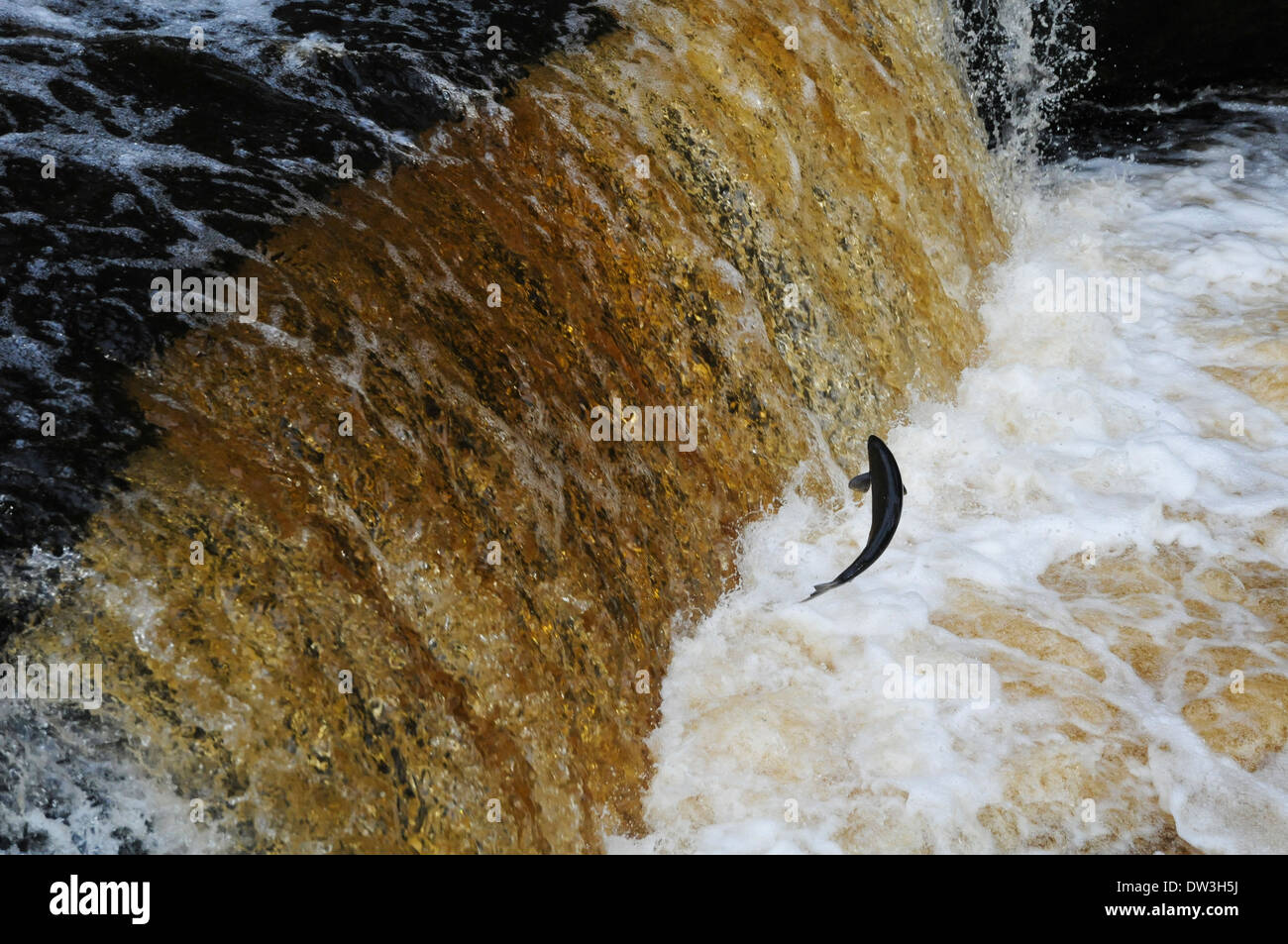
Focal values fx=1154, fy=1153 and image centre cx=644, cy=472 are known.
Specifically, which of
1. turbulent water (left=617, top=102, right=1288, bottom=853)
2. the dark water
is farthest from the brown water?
turbulent water (left=617, top=102, right=1288, bottom=853)

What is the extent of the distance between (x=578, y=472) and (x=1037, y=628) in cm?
171

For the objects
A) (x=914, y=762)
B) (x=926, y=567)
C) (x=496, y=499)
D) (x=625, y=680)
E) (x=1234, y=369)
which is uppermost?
(x=1234, y=369)

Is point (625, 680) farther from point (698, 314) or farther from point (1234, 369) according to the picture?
point (1234, 369)

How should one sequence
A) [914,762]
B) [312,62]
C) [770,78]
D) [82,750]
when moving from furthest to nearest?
[770,78]
[312,62]
[914,762]
[82,750]

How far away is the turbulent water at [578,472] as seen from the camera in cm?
258

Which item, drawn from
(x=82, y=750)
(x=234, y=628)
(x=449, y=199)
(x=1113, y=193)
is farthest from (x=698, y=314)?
(x=1113, y=193)

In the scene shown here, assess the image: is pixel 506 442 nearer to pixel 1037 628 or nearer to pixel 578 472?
pixel 578 472

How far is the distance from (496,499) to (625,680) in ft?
2.26

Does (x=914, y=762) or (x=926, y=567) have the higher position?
(x=926, y=567)

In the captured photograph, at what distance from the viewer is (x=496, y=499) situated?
3273 mm

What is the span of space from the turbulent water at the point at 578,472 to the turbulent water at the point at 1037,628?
2 cm

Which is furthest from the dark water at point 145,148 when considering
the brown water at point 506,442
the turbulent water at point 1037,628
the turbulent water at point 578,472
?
the turbulent water at point 1037,628

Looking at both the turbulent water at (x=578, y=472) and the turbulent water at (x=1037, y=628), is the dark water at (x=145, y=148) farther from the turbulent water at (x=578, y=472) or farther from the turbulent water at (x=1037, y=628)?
Answer: the turbulent water at (x=1037, y=628)

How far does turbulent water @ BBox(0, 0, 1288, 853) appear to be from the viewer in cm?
258
